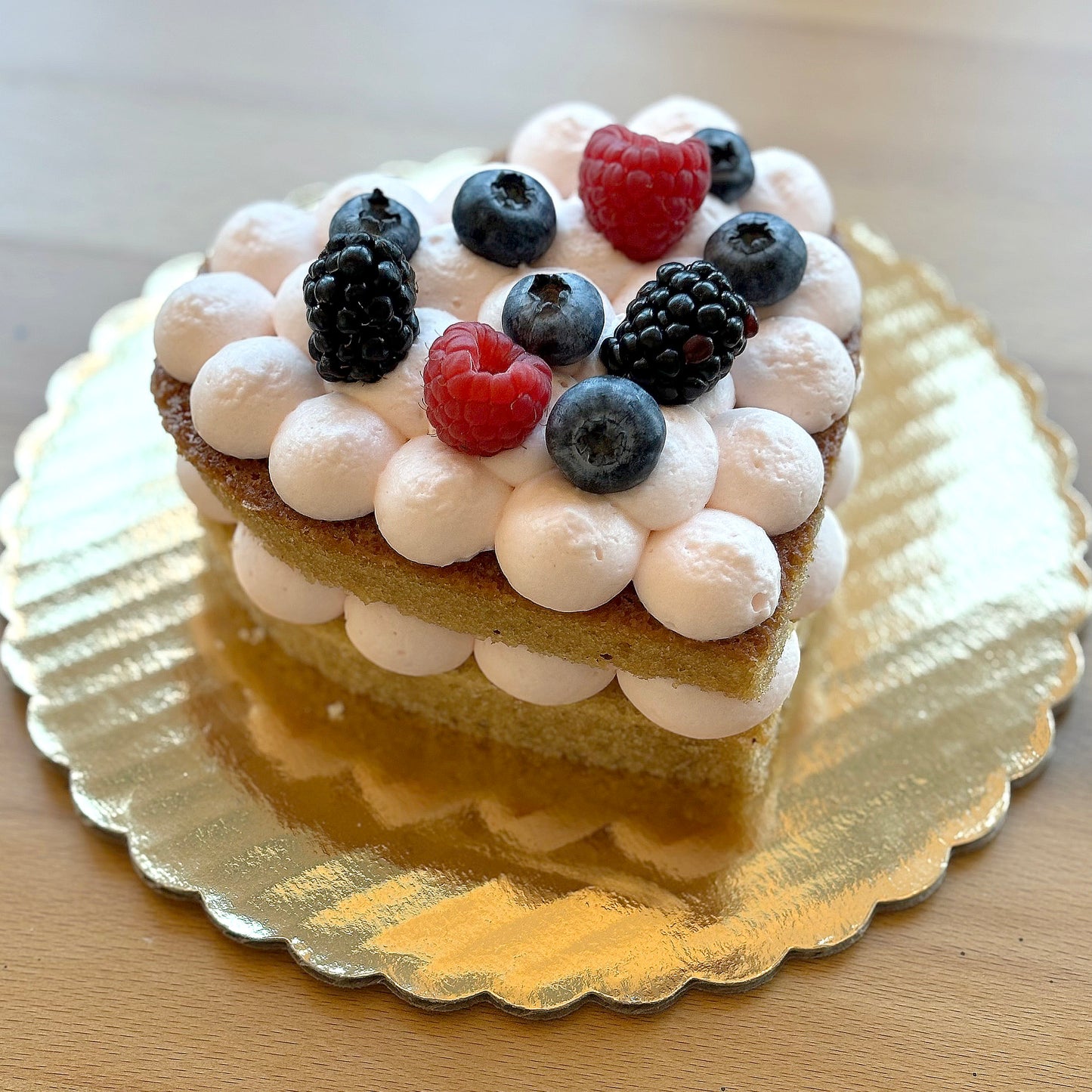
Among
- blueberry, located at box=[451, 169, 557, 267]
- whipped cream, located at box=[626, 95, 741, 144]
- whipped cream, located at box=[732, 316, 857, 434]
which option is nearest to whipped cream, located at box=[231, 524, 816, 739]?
whipped cream, located at box=[732, 316, 857, 434]

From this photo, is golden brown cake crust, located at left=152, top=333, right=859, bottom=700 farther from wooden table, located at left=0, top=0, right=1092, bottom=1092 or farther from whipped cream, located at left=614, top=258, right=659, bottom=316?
wooden table, located at left=0, top=0, right=1092, bottom=1092

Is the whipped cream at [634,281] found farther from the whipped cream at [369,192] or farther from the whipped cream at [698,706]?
the whipped cream at [698,706]

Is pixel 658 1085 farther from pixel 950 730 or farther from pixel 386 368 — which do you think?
pixel 386 368

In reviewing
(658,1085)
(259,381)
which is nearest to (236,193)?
(259,381)

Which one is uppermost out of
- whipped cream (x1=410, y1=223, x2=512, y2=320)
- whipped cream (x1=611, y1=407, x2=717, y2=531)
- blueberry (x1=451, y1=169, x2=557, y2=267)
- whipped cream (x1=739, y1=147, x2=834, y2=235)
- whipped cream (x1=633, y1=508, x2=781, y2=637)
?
whipped cream (x1=739, y1=147, x2=834, y2=235)

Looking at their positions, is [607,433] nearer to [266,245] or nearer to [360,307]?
[360,307]

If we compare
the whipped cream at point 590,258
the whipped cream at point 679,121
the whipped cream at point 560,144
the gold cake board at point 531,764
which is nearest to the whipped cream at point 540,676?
Answer: the gold cake board at point 531,764

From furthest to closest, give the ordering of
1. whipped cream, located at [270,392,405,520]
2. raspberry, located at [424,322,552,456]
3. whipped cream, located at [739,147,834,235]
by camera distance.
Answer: whipped cream, located at [739,147,834,235], whipped cream, located at [270,392,405,520], raspberry, located at [424,322,552,456]
